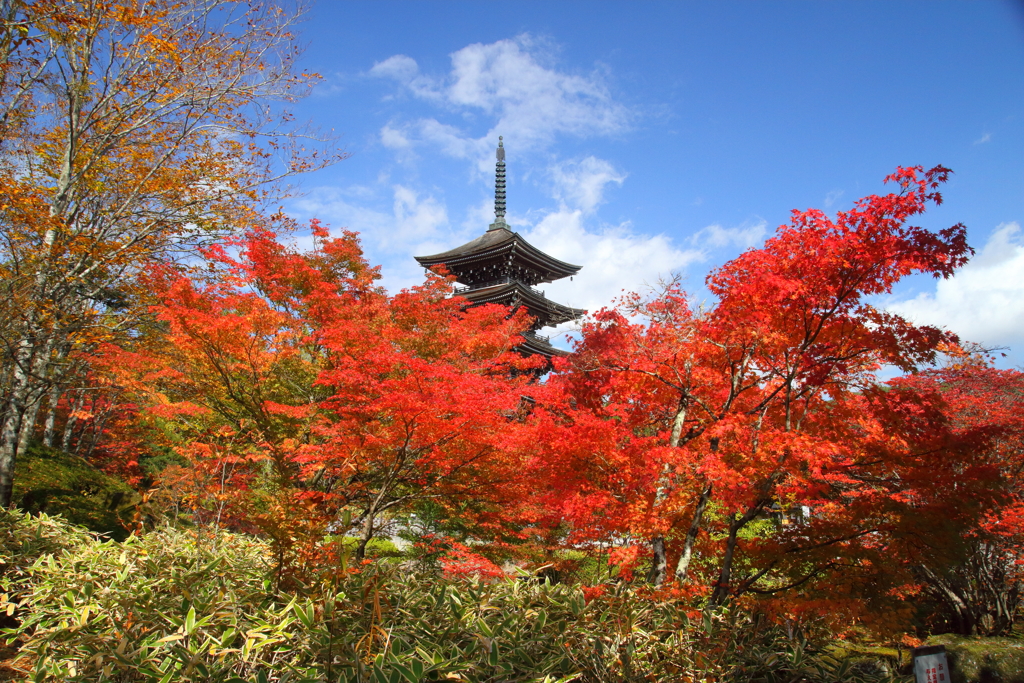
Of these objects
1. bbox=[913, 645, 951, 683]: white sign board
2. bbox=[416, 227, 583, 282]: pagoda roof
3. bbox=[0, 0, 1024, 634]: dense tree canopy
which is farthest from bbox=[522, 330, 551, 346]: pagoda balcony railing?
bbox=[913, 645, 951, 683]: white sign board

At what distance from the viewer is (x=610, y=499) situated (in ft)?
20.1

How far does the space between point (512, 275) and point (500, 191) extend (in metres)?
9.95

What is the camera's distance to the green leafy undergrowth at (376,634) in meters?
2.40

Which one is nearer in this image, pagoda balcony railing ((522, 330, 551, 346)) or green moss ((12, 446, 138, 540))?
green moss ((12, 446, 138, 540))

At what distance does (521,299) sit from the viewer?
2184 centimetres

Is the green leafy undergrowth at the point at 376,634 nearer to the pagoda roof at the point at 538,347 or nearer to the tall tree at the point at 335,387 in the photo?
the tall tree at the point at 335,387

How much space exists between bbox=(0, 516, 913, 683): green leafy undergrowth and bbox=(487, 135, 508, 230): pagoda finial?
→ 26.1 m

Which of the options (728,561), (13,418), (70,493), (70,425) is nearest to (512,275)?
(70,425)

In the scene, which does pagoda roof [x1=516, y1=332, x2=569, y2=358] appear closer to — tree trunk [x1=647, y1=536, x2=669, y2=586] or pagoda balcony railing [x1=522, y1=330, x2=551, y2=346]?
pagoda balcony railing [x1=522, y1=330, x2=551, y2=346]

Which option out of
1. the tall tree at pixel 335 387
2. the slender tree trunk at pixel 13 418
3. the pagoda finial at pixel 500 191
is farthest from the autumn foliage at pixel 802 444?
the pagoda finial at pixel 500 191

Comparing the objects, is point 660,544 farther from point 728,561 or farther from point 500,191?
point 500,191

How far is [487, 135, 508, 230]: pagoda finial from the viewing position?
29.3 m

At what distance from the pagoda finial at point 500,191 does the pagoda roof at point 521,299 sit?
6.82 metres

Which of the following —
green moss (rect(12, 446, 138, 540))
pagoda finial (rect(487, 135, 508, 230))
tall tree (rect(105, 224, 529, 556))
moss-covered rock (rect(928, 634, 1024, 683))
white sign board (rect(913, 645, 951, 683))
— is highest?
pagoda finial (rect(487, 135, 508, 230))
